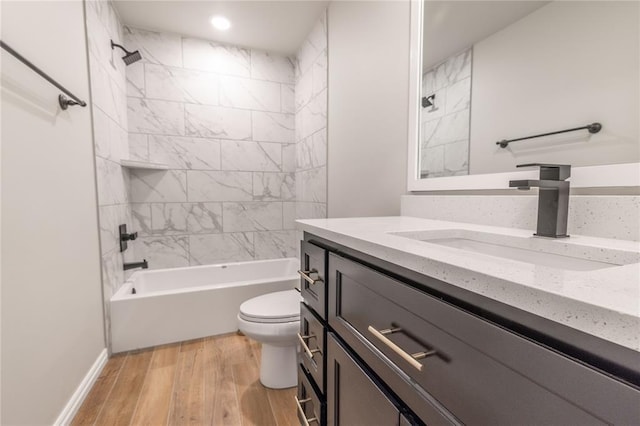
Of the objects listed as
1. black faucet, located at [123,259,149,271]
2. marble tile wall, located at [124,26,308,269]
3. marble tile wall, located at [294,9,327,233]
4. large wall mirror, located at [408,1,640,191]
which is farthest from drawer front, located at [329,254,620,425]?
black faucet, located at [123,259,149,271]

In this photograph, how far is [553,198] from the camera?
76cm

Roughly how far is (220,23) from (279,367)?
8.64 ft

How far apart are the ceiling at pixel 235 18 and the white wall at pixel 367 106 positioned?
0.34 m

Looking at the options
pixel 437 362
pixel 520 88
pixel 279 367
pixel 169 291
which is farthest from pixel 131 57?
pixel 437 362

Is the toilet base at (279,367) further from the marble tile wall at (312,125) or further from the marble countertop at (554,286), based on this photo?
the marble countertop at (554,286)

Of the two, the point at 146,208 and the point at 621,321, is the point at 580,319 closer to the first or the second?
the point at 621,321

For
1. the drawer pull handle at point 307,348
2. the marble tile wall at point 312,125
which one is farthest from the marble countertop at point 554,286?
the marble tile wall at point 312,125

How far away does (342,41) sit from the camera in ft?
6.66

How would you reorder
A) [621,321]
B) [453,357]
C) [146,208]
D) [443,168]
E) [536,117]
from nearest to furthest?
[621,321]
[453,357]
[536,117]
[443,168]
[146,208]

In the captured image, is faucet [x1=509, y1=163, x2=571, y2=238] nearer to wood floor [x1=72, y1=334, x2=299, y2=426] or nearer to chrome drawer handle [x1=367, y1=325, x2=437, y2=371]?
chrome drawer handle [x1=367, y1=325, x2=437, y2=371]

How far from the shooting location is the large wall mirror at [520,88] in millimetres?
743

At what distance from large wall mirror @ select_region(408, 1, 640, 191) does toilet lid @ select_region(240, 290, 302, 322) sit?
910 millimetres

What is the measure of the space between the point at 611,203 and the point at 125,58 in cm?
303

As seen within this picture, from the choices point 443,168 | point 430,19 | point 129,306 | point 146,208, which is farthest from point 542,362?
point 146,208
